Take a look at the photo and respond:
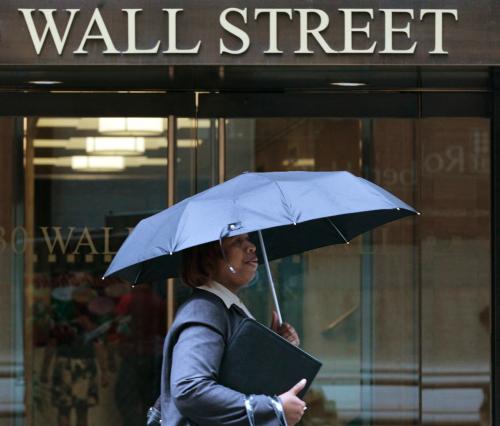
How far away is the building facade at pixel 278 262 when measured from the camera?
8.52 meters

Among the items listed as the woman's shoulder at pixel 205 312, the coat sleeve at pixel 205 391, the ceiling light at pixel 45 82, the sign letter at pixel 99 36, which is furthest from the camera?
the ceiling light at pixel 45 82

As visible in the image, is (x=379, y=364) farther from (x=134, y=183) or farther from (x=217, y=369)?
(x=217, y=369)

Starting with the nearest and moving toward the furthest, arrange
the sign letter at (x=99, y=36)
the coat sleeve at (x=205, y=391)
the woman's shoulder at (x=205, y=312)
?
the coat sleeve at (x=205, y=391) → the woman's shoulder at (x=205, y=312) → the sign letter at (x=99, y=36)

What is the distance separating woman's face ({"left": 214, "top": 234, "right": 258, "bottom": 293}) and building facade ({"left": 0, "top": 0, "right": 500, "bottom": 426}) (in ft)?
16.1

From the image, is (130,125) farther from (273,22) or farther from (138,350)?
(138,350)

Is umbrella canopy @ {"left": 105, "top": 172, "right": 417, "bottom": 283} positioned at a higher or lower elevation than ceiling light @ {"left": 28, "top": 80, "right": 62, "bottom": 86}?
lower

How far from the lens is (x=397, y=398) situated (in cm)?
870

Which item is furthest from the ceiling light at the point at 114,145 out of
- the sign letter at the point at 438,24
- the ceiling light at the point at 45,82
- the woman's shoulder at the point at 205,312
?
the woman's shoulder at the point at 205,312

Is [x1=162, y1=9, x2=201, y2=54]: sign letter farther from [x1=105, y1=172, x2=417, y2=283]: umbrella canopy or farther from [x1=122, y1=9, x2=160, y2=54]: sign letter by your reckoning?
[x1=105, y1=172, x2=417, y2=283]: umbrella canopy

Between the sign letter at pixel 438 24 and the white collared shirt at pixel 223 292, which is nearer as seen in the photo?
the white collared shirt at pixel 223 292

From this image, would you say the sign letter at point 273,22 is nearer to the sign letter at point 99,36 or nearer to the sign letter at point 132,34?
the sign letter at point 132,34

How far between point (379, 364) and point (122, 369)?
83.8 inches

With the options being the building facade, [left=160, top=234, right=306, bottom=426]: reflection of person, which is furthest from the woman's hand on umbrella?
the building facade

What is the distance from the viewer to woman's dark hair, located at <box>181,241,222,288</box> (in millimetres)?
3582
